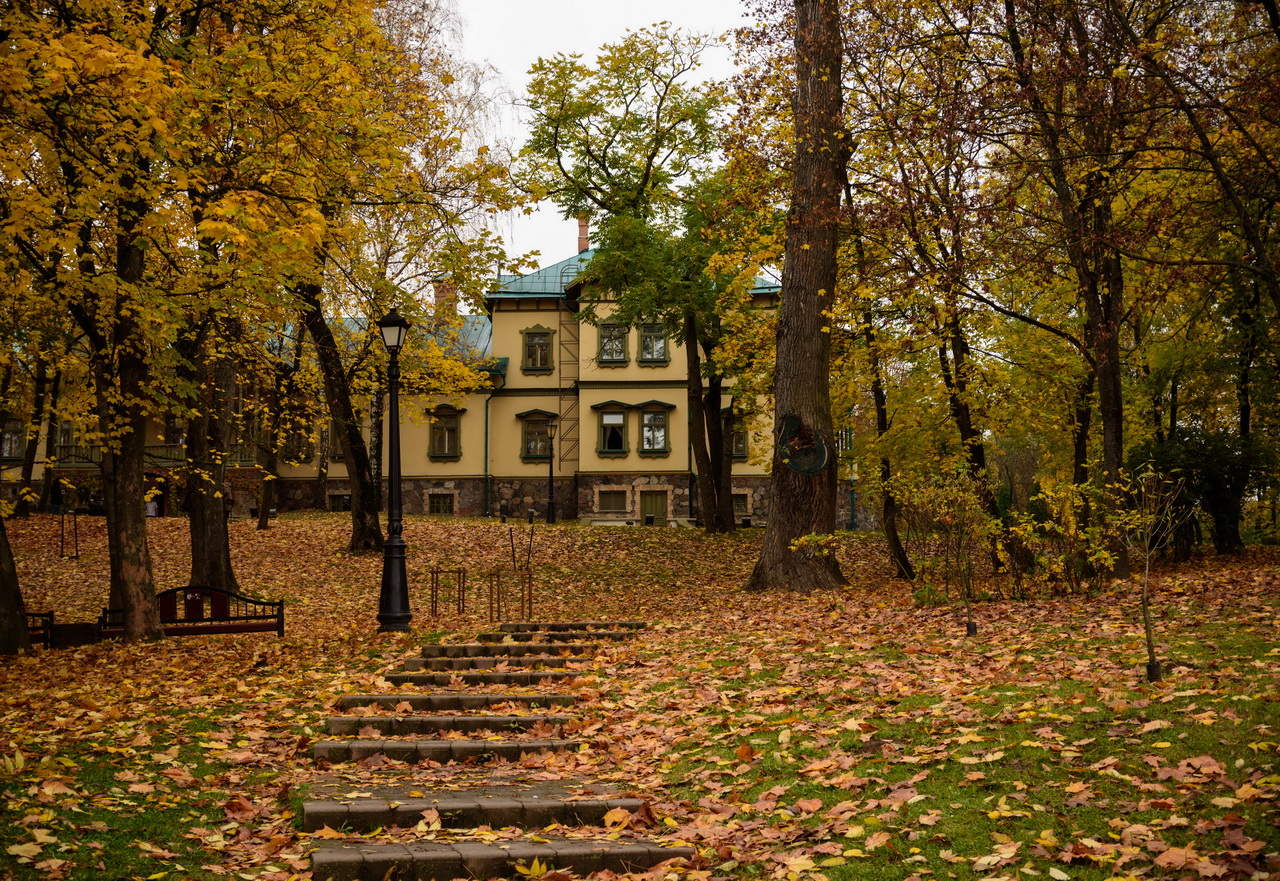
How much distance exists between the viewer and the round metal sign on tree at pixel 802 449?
14.8m

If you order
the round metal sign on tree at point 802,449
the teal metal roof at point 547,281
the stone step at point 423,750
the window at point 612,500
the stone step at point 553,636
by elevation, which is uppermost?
the teal metal roof at point 547,281

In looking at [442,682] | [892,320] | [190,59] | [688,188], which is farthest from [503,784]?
[688,188]

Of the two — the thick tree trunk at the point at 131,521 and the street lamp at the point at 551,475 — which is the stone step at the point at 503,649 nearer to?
the thick tree trunk at the point at 131,521

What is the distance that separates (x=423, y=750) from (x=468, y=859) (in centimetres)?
248

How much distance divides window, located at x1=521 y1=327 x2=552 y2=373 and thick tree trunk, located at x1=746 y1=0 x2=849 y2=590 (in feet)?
82.0

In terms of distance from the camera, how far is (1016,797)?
17.9ft

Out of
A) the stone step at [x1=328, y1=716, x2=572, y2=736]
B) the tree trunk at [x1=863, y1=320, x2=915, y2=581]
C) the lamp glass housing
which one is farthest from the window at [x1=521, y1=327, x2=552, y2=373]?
the stone step at [x1=328, y1=716, x2=572, y2=736]

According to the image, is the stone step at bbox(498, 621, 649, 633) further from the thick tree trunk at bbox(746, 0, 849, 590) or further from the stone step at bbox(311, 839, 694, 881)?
the stone step at bbox(311, 839, 694, 881)

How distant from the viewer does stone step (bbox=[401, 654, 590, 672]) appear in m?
10.8

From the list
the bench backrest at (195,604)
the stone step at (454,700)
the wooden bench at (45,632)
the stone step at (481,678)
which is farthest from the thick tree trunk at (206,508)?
the stone step at (454,700)

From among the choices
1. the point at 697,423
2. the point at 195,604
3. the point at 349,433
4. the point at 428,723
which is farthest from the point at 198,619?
the point at 697,423

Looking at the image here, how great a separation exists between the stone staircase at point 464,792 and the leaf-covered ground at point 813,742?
7.3 inches

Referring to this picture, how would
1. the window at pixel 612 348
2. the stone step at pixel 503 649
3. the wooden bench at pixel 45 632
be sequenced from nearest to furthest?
the stone step at pixel 503 649 → the wooden bench at pixel 45 632 → the window at pixel 612 348

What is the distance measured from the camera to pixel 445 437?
4041 cm
